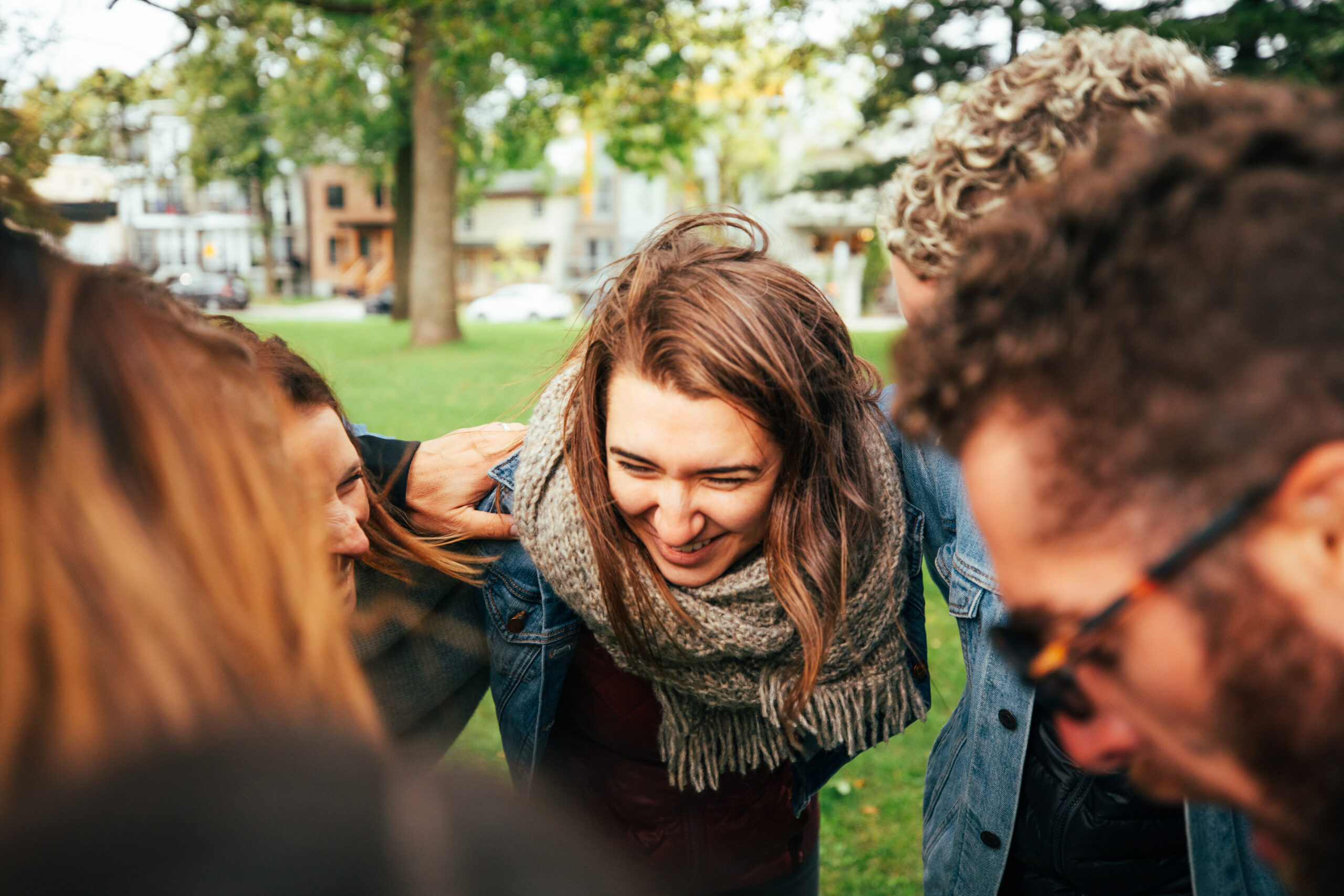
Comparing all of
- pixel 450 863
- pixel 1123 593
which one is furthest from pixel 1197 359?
pixel 450 863

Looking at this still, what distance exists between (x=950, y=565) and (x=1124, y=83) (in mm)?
1345

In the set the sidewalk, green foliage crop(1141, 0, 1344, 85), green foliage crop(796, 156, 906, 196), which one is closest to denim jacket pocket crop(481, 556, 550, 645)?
green foliage crop(1141, 0, 1344, 85)

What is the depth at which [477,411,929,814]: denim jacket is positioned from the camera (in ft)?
8.39

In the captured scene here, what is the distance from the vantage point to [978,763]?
7.58 feet

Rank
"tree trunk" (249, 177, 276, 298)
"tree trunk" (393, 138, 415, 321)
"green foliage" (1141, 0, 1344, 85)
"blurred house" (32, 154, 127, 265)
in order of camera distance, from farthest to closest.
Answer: "tree trunk" (249, 177, 276, 298)
"tree trunk" (393, 138, 415, 321)
"green foliage" (1141, 0, 1344, 85)
"blurred house" (32, 154, 127, 265)

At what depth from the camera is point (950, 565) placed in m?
2.47

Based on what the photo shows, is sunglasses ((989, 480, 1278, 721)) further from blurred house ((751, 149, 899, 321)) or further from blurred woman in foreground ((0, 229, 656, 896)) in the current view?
blurred house ((751, 149, 899, 321))

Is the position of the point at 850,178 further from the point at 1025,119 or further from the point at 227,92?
the point at 1025,119

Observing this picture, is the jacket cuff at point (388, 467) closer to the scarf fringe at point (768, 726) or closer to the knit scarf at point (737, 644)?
the knit scarf at point (737, 644)

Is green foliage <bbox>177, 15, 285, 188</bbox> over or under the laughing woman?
over

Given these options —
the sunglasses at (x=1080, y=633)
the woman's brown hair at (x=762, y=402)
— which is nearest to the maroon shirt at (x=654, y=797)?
the woman's brown hair at (x=762, y=402)

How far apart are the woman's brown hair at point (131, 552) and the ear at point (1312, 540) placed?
0.92 m

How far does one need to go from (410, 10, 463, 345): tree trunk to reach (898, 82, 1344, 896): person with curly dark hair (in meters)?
15.7

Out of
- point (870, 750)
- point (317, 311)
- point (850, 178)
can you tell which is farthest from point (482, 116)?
point (317, 311)
